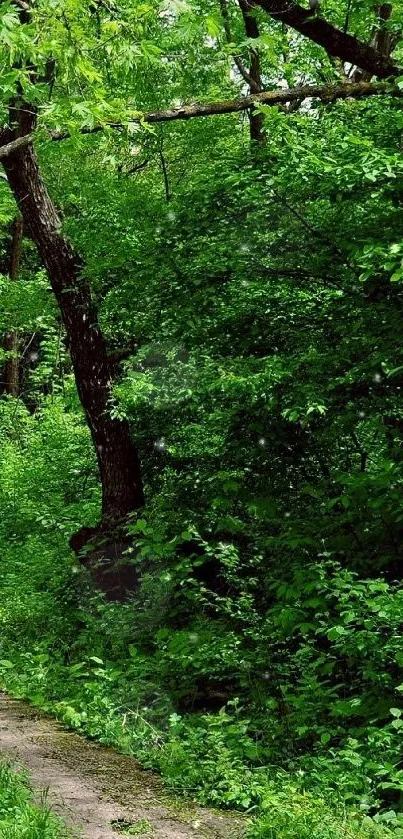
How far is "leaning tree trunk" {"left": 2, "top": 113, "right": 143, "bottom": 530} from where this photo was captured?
10.1 meters

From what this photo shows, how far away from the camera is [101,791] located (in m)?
4.96

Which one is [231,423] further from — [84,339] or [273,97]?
[273,97]

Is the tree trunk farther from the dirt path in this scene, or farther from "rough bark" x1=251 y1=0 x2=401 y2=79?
the dirt path

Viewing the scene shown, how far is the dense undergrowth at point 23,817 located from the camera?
407 centimetres

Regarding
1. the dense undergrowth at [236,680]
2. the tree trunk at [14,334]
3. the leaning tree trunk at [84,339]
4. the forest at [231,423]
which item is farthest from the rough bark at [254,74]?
the tree trunk at [14,334]

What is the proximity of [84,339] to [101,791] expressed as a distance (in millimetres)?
6273

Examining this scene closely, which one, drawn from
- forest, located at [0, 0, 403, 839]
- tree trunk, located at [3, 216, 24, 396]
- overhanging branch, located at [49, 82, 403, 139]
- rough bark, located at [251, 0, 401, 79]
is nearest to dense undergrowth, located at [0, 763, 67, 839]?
forest, located at [0, 0, 403, 839]

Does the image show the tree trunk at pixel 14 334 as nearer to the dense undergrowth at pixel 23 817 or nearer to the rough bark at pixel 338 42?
the rough bark at pixel 338 42

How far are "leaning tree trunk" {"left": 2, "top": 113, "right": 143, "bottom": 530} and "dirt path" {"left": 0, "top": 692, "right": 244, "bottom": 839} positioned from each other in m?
4.28

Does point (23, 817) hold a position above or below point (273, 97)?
below

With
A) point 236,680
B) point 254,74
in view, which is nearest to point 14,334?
point 254,74

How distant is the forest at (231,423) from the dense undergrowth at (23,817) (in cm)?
8

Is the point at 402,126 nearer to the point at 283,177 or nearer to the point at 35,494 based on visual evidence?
the point at 283,177

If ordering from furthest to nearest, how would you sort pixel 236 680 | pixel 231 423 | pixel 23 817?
1. pixel 231 423
2. pixel 236 680
3. pixel 23 817
